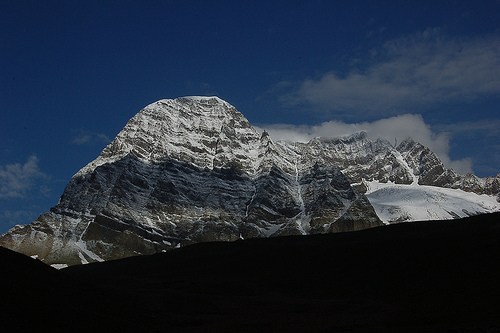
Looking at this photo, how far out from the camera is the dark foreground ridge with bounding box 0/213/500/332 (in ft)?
252

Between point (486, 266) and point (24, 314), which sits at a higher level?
point (486, 266)

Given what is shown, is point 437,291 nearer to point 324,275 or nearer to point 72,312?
point 324,275

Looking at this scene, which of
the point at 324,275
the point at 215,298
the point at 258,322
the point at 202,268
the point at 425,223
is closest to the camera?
the point at 258,322

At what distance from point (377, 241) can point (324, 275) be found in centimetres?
2912

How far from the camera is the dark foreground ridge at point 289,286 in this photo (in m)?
76.9

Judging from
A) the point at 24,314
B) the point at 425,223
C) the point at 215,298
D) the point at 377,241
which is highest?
the point at 425,223

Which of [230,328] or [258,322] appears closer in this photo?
[230,328]

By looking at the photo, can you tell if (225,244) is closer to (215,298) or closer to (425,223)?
(425,223)

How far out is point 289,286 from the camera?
431 ft

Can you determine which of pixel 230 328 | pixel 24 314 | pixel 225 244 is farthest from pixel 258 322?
pixel 225 244

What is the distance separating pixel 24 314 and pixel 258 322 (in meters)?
34.4

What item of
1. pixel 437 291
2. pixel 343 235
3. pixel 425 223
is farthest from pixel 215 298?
pixel 425 223

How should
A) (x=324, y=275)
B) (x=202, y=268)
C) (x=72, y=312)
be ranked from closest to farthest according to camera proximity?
(x=72, y=312) < (x=324, y=275) < (x=202, y=268)

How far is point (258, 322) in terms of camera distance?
299 feet
